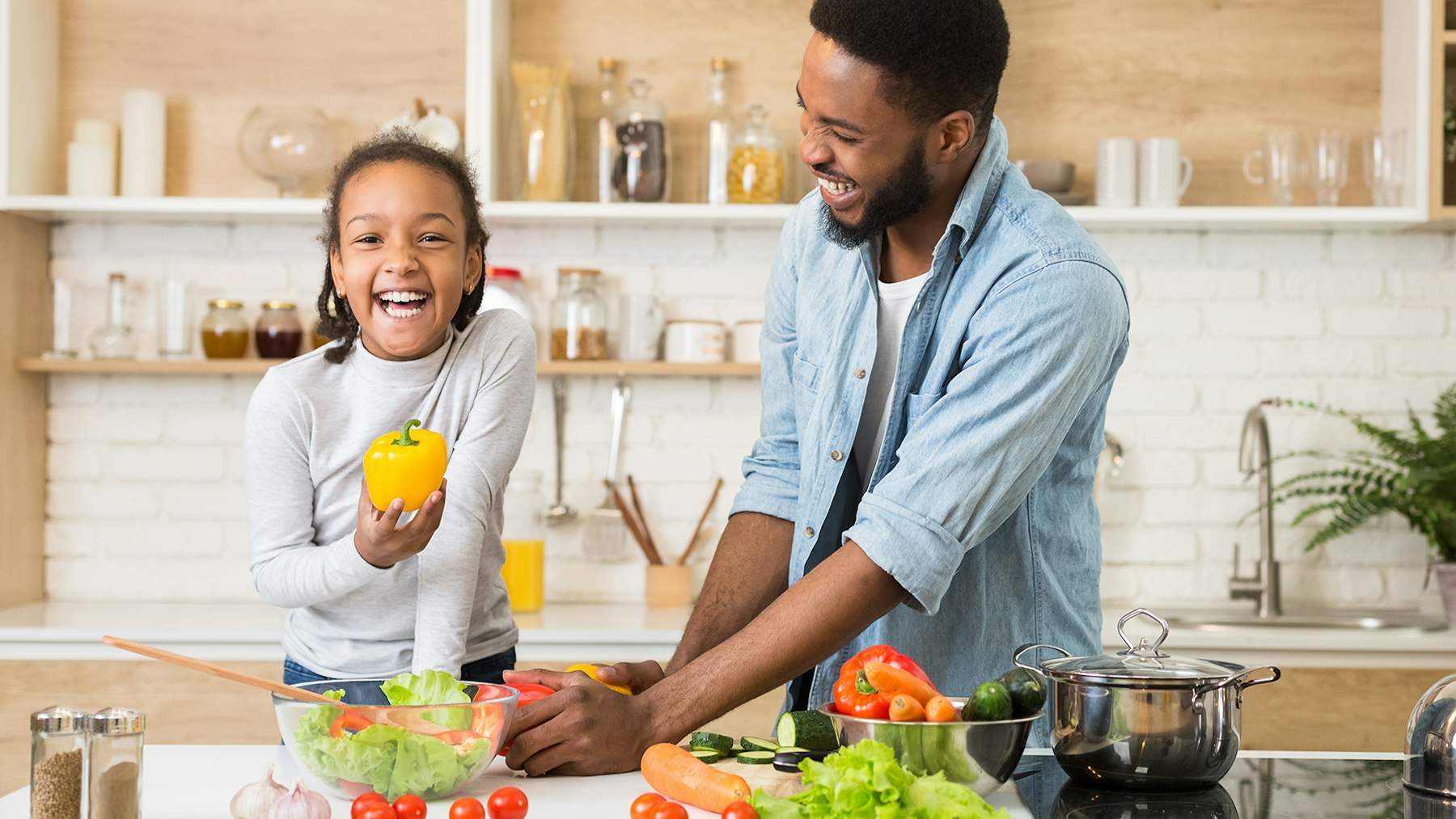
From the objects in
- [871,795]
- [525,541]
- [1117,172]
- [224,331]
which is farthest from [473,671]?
[1117,172]

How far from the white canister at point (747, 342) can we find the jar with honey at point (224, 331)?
1.19 m

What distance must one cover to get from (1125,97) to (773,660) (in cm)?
234

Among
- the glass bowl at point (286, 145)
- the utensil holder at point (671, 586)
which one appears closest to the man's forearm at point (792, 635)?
the utensil holder at point (671, 586)

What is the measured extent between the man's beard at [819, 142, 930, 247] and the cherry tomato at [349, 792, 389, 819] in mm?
898

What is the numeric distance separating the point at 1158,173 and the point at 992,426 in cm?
186

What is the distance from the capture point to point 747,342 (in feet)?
10.6

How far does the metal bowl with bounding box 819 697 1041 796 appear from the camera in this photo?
1162 mm

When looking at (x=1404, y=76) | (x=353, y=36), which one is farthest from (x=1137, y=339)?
(x=353, y=36)

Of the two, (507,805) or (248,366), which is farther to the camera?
(248,366)

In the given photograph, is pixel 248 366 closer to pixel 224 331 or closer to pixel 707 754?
pixel 224 331

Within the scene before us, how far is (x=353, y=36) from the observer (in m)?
3.35

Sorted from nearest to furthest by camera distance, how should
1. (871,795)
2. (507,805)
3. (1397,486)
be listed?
(871,795), (507,805), (1397,486)

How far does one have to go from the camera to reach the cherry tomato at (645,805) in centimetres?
111

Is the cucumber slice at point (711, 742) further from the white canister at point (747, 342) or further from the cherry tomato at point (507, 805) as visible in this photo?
the white canister at point (747, 342)
